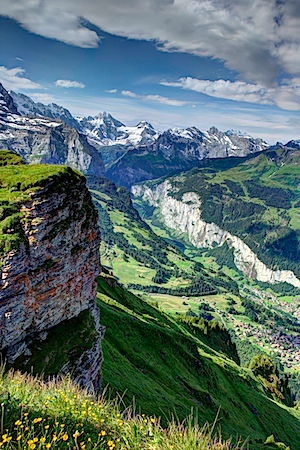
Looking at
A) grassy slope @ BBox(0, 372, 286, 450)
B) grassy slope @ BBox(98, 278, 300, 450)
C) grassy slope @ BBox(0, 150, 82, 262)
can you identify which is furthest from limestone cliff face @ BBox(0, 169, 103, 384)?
grassy slope @ BBox(0, 372, 286, 450)

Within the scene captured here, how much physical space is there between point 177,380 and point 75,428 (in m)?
76.1

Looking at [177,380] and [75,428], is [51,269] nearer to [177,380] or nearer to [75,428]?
[75,428]

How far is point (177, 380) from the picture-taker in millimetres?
79875

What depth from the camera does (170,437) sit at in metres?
10.2

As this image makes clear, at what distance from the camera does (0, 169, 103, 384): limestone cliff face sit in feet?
107

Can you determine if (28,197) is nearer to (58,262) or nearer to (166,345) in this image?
(58,262)

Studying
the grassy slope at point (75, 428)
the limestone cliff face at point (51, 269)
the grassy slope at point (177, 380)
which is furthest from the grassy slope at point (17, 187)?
the grassy slope at point (177, 380)

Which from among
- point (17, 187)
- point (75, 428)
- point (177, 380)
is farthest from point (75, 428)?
point (177, 380)

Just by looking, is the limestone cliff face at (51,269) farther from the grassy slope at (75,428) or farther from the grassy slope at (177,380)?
the grassy slope at (75,428)

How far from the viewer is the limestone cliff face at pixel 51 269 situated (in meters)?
32.5

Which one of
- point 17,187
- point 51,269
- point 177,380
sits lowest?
point 177,380

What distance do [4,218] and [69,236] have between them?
7.98m

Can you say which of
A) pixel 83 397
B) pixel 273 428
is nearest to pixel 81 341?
pixel 83 397

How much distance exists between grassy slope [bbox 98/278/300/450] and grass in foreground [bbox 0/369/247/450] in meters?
40.4
